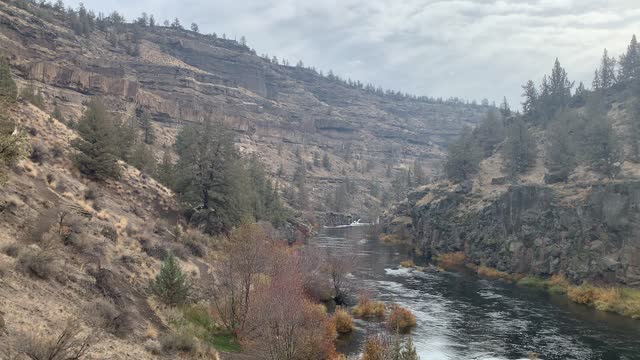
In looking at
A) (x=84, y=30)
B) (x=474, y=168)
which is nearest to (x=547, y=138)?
(x=474, y=168)

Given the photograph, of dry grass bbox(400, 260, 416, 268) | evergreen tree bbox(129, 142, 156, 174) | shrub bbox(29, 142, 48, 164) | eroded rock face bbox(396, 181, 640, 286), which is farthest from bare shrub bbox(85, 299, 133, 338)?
dry grass bbox(400, 260, 416, 268)

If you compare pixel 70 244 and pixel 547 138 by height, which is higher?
pixel 547 138

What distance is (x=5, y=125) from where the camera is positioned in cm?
2295

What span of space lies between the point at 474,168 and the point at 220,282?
270ft

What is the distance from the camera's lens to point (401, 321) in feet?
126

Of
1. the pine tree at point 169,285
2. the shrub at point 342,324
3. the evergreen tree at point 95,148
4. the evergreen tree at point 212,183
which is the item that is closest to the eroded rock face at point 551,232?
the shrub at point 342,324

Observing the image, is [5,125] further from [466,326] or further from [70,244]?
[466,326]

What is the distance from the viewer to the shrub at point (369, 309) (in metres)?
41.5

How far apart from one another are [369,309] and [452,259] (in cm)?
4208

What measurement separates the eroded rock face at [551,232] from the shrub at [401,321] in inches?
1173

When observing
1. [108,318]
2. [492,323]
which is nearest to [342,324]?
[492,323]

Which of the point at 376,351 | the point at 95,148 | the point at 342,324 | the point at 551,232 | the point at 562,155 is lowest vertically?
the point at 342,324

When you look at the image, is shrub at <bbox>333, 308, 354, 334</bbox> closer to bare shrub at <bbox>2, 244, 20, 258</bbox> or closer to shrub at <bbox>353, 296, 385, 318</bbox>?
shrub at <bbox>353, 296, 385, 318</bbox>

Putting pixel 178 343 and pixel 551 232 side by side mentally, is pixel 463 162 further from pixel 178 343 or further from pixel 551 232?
pixel 178 343
